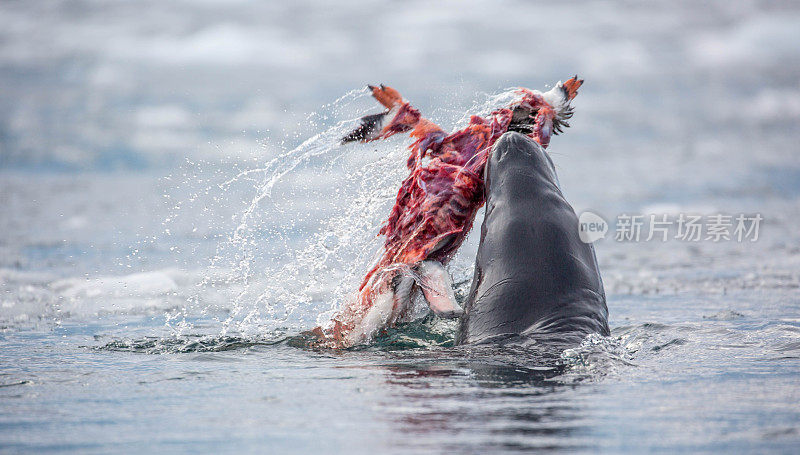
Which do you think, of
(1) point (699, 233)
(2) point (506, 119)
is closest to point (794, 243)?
(1) point (699, 233)

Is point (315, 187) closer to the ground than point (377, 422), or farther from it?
farther from it

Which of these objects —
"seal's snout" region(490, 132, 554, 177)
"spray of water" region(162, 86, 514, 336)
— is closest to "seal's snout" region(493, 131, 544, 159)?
"seal's snout" region(490, 132, 554, 177)

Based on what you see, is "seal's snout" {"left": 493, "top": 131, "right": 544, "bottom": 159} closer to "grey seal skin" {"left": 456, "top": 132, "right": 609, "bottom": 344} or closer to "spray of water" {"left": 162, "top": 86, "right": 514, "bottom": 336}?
"grey seal skin" {"left": 456, "top": 132, "right": 609, "bottom": 344}

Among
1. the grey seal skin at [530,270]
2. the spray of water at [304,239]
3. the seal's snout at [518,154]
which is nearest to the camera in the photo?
the grey seal skin at [530,270]

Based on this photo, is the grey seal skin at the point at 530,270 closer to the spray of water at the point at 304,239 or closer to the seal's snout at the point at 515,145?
the seal's snout at the point at 515,145

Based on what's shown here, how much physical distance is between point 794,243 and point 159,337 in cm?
897

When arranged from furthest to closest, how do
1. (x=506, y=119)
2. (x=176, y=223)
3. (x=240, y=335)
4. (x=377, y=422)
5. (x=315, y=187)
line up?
1. (x=315, y=187)
2. (x=176, y=223)
3. (x=240, y=335)
4. (x=506, y=119)
5. (x=377, y=422)

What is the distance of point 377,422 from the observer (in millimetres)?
3736

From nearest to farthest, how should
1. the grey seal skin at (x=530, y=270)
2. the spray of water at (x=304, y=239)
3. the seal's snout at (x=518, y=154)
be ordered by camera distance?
the grey seal skin at (x=530, y=270) → the seal's snout at (x=518, y=154) → the spray of water at (x=304, y=239)

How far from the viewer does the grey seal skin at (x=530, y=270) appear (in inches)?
199

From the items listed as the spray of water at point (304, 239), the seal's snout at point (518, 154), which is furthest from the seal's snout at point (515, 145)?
the spray of water at point (304, 239)

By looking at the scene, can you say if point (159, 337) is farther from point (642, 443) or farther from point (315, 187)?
point (315, 187)

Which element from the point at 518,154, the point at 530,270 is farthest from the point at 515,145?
the point at 530,270

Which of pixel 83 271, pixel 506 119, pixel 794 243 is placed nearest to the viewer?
pixel 506 119
